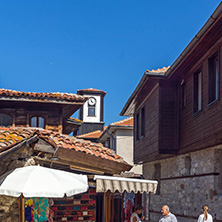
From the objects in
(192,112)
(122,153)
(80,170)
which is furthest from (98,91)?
(80,170)

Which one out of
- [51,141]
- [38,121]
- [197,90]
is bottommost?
[51,141]

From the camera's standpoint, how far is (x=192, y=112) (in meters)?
14.1

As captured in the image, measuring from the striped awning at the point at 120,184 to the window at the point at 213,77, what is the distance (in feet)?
13.8

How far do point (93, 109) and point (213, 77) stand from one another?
39207mm

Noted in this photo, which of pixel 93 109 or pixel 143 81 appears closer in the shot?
pixel 143 81

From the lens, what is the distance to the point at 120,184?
29.2 ft

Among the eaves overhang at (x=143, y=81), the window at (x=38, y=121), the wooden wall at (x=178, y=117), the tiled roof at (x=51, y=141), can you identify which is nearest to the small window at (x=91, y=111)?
the eaves overhang at (x=143, y=81)

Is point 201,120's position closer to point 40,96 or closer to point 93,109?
point 40,96

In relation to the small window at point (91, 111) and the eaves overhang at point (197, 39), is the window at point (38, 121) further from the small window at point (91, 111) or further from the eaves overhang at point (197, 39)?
the small window at point (91, 111)

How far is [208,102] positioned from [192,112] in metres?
1.57

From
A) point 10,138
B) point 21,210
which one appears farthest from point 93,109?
point 21,210

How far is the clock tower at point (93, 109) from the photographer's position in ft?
167

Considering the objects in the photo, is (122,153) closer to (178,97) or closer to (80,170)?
(178,97)

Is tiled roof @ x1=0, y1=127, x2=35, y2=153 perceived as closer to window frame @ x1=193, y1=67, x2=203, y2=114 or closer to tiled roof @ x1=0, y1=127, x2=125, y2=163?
tiled roof @ x1=0, y1=127, x2=125, y2=163
